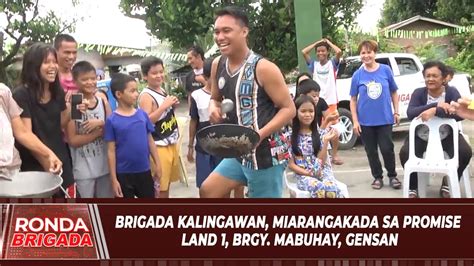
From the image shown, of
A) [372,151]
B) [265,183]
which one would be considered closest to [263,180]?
[265,183]

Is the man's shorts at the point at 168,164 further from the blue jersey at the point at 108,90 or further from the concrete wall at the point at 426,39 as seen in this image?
the concrete wall at the point at 426,39

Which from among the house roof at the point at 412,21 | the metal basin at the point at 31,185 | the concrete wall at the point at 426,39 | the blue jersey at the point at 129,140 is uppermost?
the house roof at the point at 412,21

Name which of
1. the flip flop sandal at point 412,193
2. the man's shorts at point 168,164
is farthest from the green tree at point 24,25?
the flip flop sandal at point 412,193

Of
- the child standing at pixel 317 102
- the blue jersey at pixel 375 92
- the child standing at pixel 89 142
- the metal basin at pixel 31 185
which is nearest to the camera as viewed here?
the metal basin at pixel 31 185

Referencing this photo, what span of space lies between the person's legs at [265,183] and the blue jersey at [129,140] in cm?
56

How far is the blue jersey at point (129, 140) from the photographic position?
2.62 metres

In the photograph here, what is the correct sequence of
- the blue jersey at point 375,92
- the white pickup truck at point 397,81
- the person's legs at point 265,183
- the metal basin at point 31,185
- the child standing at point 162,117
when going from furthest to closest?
1. the blue jersey at point 375,92
2. the white pickup truck at point 397,81
3. the child standing at point 162,117
4. the person's legs at point 265,183
5. the metal basin at point 31,185

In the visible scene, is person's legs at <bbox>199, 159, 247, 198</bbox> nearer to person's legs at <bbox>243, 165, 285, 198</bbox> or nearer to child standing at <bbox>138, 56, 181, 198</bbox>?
person's legs at <bbox>243, 165, 285, 198</bbox>

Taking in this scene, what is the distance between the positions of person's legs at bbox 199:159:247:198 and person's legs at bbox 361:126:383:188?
915 mm

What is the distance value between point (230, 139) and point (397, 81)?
208cm

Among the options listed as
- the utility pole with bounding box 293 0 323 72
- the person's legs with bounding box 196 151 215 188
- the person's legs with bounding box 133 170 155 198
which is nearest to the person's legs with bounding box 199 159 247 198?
the person's legs with bounding box 133 170 155 198

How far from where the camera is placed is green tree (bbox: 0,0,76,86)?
2320 millimetres

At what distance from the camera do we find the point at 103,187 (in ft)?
8.91

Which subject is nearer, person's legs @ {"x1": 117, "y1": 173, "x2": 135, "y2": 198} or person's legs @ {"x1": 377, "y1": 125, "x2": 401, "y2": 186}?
person's legs @ {"x1": 117, "y1": 173, "x2": 135, "y2": 198}
